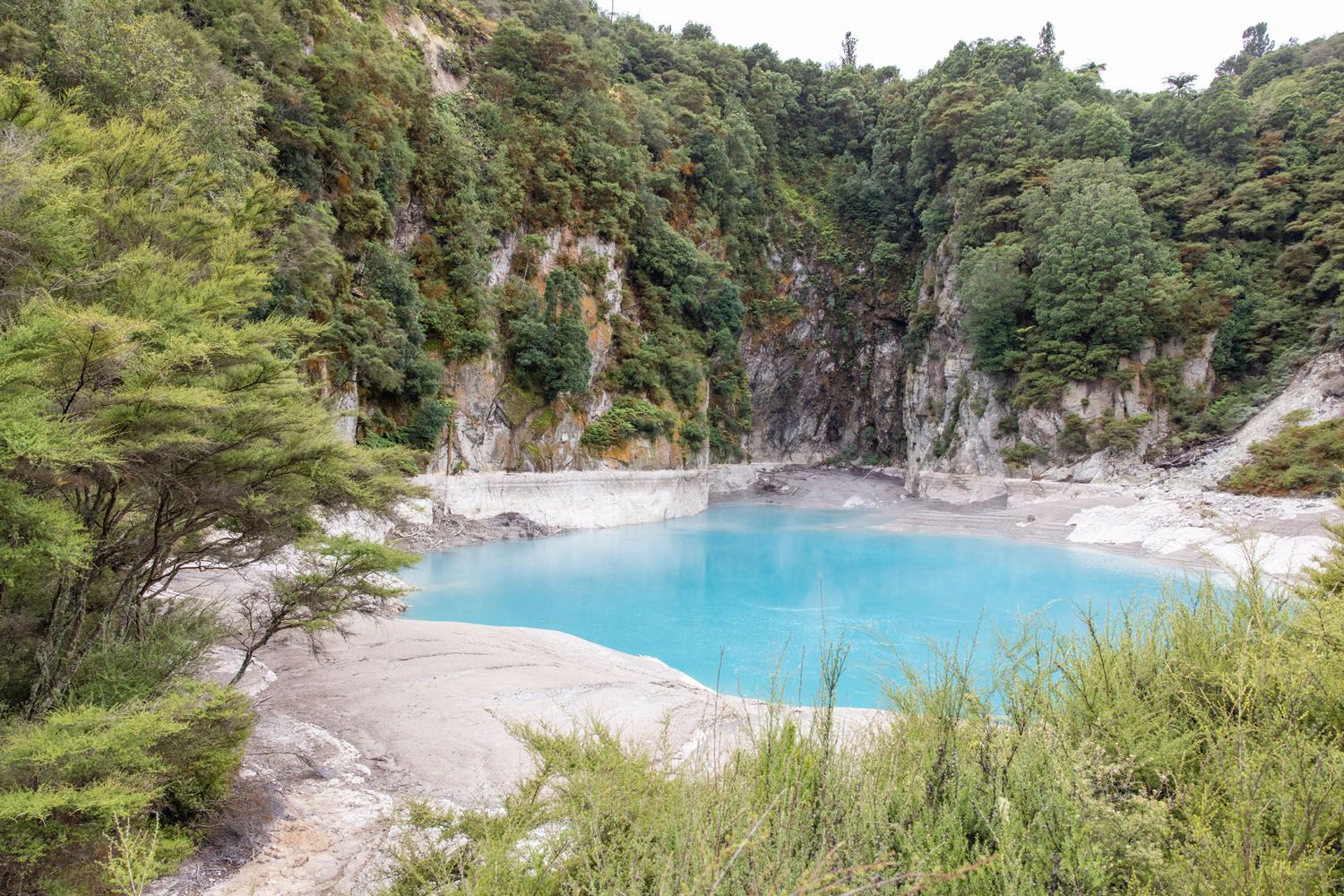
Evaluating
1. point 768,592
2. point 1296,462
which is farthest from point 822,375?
point 768,592

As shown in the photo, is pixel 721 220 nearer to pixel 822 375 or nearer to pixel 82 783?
pixel 822 375

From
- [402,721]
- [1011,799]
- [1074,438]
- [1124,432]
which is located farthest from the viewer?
[1074,438]

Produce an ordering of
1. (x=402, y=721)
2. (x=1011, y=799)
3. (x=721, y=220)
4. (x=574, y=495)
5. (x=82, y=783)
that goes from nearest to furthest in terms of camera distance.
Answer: (x=1011, y=799) < (x=82, y=783) < (x=402, y=721) < (x=574, y=495) < (x=721, y=220)

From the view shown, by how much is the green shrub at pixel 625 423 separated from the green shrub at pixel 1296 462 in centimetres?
2179

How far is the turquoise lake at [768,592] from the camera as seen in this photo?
1098 cm

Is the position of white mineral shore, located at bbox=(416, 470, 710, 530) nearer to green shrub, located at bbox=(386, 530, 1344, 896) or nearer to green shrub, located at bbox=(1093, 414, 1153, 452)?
green shrub, located at bbox=(386, 530, 1344, 896)

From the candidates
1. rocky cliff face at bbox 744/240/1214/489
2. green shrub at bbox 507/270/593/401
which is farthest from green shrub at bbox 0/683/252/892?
rocky cliff face at bbox 744/240/1214/489

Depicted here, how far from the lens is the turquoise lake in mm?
10977

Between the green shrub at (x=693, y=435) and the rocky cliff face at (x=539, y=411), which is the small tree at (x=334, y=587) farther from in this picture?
the green shrub at (x=693, y=435)

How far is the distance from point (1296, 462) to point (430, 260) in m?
30.1

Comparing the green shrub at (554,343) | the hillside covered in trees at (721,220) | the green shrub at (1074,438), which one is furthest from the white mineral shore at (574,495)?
the green shrub at (1074,438)

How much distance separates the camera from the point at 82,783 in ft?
10.9

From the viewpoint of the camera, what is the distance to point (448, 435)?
72.3ft

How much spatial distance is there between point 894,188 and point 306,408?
4654 cm
